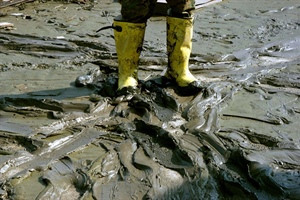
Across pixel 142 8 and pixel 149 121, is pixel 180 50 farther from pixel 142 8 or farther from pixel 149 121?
pixel 149 121

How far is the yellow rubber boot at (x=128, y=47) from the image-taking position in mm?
3859

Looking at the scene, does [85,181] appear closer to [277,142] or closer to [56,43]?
[277,142]

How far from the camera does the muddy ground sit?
265 cm

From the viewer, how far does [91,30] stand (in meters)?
6.16

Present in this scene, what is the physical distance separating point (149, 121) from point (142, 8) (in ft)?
3.06

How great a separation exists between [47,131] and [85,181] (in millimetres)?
734

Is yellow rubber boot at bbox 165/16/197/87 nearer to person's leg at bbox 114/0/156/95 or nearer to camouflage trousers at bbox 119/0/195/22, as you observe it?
camouflage trousers at bbox 119/0/195/22

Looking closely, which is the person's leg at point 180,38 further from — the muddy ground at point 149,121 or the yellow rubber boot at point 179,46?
the muddy ground at point 149,121

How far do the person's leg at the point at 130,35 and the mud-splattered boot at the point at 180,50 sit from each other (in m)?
0.23

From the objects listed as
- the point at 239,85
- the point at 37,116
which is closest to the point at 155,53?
the point at 239,85

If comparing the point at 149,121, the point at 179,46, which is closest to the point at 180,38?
the point at 179,46

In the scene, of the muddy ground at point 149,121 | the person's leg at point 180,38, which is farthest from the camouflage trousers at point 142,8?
the muddy ground at point 149,121

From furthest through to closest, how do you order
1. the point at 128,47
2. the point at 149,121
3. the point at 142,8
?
the point at 128,47
the point at 142,8
the point at 149,121

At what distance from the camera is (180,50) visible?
3.98 metres
